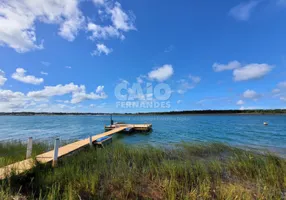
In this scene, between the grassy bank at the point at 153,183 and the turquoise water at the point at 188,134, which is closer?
the grassy bank at the point at 153,183

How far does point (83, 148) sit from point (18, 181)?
5114mm

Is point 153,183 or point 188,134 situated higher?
point 153,183

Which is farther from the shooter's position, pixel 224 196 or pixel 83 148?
pixel 83 148

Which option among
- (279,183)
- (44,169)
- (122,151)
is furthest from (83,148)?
(279,183)

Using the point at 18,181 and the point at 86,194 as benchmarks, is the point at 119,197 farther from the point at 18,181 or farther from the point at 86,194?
the point at 18,181

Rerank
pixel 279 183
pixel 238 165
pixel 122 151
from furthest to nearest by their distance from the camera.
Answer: pixel 122 151 < pixel 238 165 < pixel 279 183

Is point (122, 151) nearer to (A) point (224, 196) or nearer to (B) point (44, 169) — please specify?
(B) point (44, 169)

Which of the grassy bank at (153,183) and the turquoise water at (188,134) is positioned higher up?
the grassy bank at (153,183)

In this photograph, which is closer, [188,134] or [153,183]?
[153,183]

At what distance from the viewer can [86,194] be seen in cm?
425

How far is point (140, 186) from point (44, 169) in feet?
11.6

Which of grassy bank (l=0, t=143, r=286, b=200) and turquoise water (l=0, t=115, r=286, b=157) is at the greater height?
grassy bank (l=0, t=143, r=286, b=200)

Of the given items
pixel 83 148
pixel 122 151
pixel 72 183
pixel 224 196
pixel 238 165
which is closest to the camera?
pixel 224 196

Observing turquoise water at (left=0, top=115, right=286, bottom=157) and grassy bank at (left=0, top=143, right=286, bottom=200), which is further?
turquoise water at (left=0, top=115, right=286, bottom=157)
